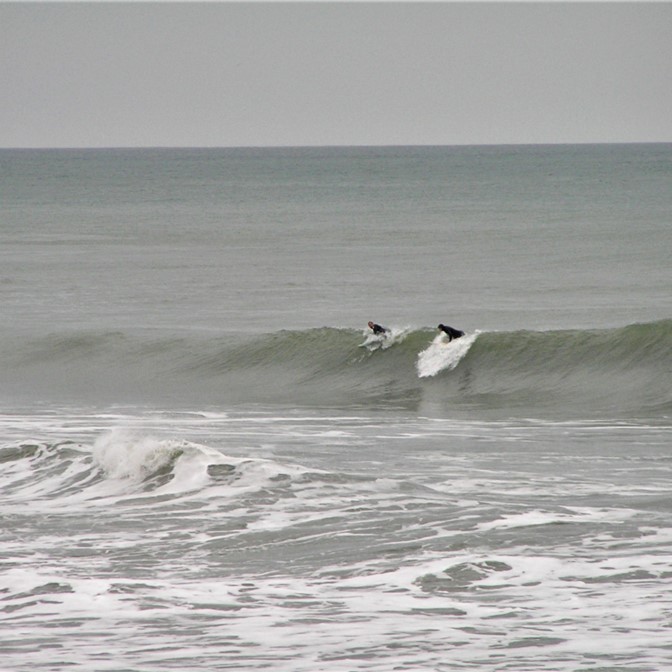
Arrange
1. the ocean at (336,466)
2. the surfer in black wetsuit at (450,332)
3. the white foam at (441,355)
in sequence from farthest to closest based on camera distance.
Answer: the surfer in black wetsuit at (450,332), the white foam at (441,355), the ocean at (336,466)

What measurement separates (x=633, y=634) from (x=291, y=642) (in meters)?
2.35

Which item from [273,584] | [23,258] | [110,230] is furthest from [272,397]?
[110,230]

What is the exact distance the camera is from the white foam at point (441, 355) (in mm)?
25219

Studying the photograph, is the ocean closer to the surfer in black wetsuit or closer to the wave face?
the wave face

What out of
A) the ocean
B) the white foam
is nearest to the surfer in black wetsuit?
the white foam

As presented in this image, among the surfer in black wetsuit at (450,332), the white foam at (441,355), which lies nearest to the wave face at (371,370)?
the white foam at (441,355)

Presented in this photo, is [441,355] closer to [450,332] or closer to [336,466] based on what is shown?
[450,332]

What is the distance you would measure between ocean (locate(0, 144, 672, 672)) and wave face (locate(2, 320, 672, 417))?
8 centimetres

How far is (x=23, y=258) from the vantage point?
161 feet

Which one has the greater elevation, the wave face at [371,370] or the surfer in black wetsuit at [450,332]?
the surfer in black wetsuit at [450,332]

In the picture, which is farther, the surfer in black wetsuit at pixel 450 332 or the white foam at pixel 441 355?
the surfer in black wetsuit at pixel 450 332

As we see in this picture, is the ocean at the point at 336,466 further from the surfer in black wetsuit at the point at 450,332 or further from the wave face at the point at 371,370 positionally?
the surfer in black wetsuit at the point at 450,332

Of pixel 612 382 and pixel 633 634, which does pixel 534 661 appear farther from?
pixel 612 382

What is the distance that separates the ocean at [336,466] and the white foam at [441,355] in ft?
0.21
